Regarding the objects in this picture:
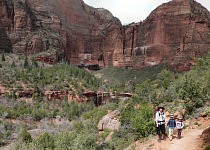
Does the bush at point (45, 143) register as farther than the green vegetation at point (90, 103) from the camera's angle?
Yes

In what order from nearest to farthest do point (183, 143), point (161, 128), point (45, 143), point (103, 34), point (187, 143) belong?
point (187, 143), point (183, 143), point (161, 128), point (45, 143), point (103, 34)

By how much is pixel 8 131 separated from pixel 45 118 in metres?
10.3

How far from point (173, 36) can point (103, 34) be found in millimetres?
33811

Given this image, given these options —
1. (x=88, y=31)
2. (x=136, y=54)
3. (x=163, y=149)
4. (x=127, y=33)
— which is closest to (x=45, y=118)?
(x=163, y=149)

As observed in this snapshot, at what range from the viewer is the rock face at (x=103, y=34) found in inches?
3578

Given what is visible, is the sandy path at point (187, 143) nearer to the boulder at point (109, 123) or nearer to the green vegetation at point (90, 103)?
the green vegetation at point (90, 103)

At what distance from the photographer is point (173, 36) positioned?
9319cm

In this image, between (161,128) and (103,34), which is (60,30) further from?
(161,128)

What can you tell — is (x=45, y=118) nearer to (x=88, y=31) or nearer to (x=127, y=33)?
(x=127, y=33)

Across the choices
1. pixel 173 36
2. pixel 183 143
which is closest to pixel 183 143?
pixel 183 143

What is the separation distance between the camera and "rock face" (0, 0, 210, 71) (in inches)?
3578

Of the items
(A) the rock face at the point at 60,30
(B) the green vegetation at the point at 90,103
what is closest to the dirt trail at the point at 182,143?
(B) the green vegetation at the point at 90,103

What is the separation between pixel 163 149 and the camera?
16.1 metres

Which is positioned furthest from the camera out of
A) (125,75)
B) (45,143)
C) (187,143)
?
(125,75)
